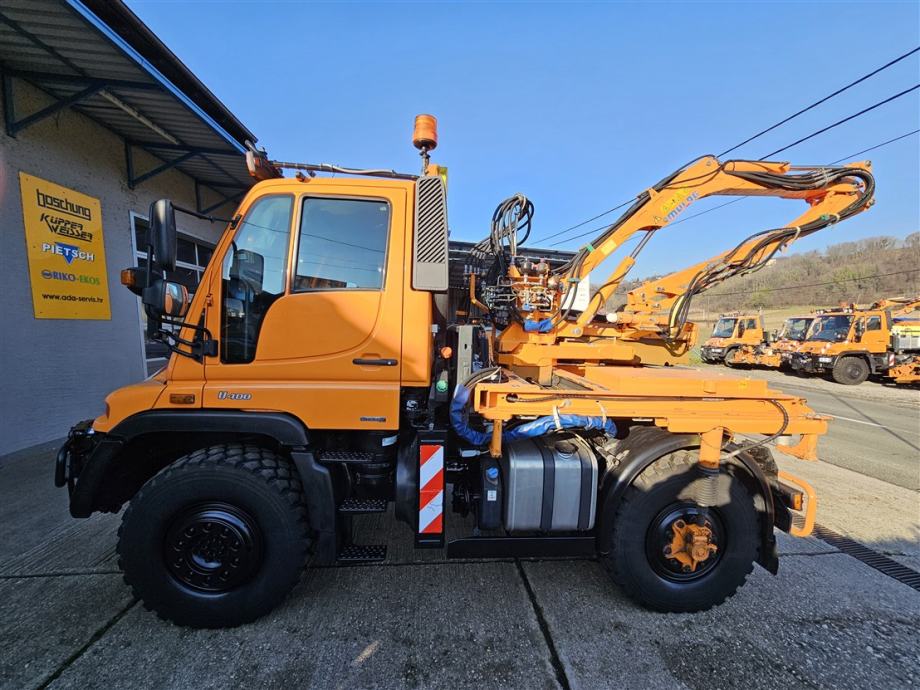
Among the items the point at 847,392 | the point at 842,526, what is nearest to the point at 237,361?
the point at 842,526

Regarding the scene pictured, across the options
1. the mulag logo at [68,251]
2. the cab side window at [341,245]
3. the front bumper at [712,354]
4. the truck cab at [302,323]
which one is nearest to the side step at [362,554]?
the truck cab at [302,323]

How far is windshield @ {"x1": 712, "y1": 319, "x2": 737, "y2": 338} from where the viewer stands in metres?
18.7

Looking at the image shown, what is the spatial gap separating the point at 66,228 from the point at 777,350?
21180mm

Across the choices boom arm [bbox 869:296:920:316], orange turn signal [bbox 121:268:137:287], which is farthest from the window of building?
boom arm [bbox 869:296:920:316]

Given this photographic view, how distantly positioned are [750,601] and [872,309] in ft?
57.7

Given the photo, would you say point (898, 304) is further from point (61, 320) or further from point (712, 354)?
point (61, 320)

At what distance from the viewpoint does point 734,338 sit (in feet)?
58.9

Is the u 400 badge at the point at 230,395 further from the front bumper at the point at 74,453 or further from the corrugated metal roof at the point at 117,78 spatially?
the corrugated metal roof at the point at 117,78

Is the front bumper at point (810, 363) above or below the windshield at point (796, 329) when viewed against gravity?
below

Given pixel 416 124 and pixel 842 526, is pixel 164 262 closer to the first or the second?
pixel 416 124

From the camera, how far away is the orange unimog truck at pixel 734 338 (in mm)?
17516

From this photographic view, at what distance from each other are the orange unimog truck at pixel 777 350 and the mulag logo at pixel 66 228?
20.5m

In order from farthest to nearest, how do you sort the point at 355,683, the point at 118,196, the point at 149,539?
the point at 118,196, the point at 149,539, the point at 355,683

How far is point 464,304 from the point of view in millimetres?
4621
